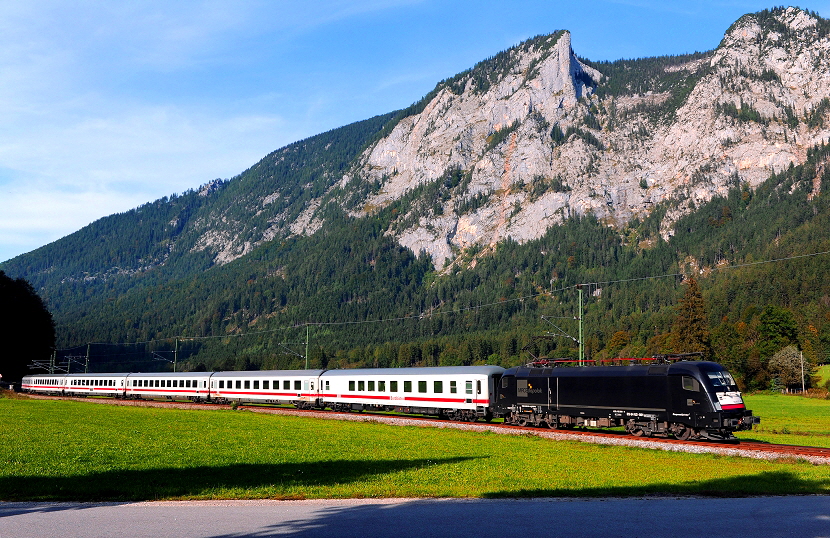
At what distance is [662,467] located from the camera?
26.5 metres

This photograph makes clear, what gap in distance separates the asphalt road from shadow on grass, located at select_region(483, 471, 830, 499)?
0.96 metres

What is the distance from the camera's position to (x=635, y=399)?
37094 millimetres

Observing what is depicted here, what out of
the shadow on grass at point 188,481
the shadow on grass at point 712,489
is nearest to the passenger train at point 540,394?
the shadow on grass at point 712,489

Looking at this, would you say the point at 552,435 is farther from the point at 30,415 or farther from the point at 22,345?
the point at 22,345

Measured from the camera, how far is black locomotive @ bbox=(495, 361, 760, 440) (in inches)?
1345

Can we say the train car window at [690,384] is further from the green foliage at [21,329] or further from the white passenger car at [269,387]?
the green foliage at [21,329]

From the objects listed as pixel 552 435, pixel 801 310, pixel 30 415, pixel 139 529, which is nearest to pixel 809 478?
pixel 552 435

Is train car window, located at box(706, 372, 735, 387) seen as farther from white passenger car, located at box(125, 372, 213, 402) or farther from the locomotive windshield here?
white passenger car, located at box(125, 372, 213, 402)

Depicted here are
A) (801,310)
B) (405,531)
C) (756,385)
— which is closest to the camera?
(405,531)

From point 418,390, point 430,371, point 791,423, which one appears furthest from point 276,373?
point 791,423

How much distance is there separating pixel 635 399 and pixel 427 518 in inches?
947

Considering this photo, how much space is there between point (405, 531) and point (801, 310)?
520ft

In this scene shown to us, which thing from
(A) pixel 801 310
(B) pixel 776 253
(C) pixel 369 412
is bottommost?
(C) pixel 369 412

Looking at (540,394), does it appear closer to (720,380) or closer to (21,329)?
(720,380)
